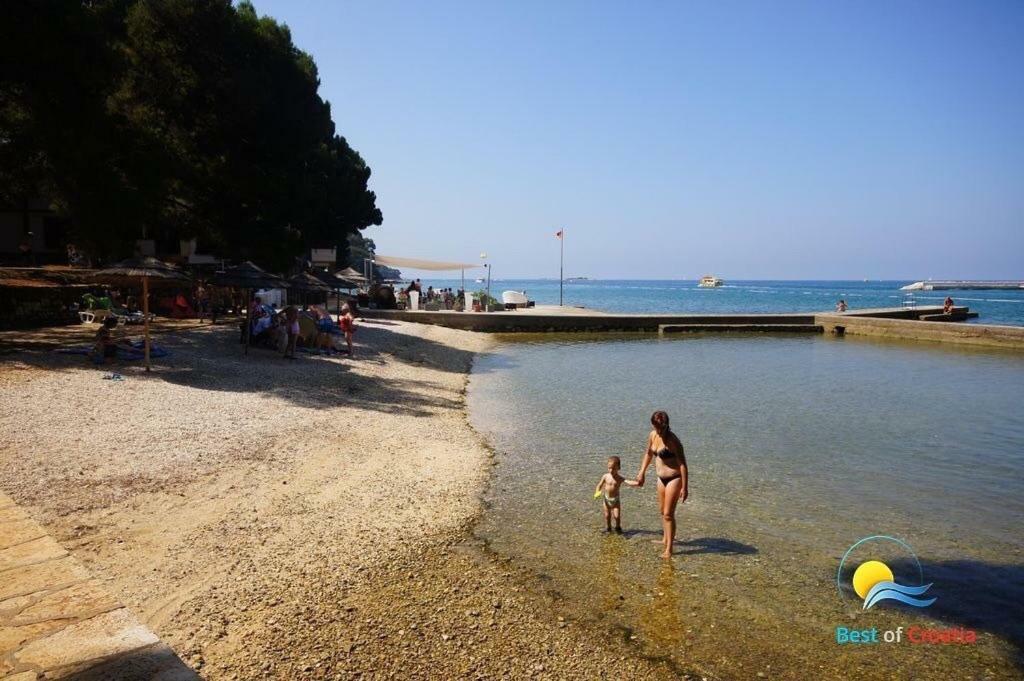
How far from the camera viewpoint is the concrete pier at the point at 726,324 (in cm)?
3119

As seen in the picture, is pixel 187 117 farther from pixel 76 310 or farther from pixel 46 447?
pixel 46 447

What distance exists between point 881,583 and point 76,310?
909 inches

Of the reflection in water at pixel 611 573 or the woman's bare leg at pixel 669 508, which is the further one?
the woman's bare leg at pixel 669 508

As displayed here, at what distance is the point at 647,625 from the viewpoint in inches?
219

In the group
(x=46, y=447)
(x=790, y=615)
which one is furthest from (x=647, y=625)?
(x=46, y=447)

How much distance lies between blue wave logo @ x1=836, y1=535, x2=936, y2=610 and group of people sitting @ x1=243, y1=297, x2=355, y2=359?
14.9 metres

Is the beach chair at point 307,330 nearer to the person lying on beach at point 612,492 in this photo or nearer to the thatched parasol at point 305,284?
the thatched parasol at point 305,284

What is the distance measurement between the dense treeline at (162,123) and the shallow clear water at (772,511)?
11.1 metres

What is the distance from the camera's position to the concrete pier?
31188 millimetres

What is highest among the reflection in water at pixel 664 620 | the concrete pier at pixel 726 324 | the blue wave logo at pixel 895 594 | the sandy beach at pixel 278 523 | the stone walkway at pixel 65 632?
the concrete pier at pixel 726 324

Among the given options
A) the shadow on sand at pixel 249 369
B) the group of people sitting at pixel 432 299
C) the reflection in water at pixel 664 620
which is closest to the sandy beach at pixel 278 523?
the shadow on sand at pixel 249 369

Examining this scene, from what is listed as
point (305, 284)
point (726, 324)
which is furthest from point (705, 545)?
point (726, 324)

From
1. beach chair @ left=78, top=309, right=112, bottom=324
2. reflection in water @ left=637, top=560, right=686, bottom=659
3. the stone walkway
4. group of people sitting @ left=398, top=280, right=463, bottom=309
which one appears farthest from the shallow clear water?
group of people sitting @ left=398, top=280, right=463, bottom=309

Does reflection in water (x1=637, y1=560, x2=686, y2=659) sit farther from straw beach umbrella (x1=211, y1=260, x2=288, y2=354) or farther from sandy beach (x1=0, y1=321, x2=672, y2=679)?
straw beach umbrella (x1=211, y1=260, x2=288, y2=354)
